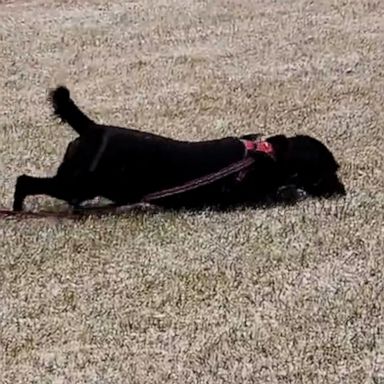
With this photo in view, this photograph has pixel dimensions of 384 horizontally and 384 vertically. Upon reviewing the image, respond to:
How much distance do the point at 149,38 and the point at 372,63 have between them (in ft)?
5.57

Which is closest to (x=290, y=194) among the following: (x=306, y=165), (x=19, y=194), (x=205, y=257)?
(x=306, y=165)

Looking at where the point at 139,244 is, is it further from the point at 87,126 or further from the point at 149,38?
the point at 149,38

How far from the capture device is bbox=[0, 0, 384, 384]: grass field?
10.7 feet

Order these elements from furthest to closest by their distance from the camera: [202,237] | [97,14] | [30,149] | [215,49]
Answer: [97,14]
[215,49]
[30,149]
[202,237]

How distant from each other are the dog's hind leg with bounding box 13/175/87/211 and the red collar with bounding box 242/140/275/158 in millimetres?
672

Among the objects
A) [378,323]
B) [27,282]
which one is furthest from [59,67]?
[378,323]

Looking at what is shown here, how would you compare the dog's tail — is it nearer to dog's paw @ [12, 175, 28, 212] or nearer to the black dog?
the black dog

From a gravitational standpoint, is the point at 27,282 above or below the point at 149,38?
above

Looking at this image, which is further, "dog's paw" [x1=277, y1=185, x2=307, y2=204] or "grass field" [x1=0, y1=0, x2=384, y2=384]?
"dog's paw" [x1=277, y1=185, x2=307, y2=204]

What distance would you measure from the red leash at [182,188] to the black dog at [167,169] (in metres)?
0.02

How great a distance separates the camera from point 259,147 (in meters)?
4.28

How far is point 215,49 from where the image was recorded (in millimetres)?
7320

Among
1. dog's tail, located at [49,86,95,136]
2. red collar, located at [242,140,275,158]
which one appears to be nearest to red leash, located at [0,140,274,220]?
red collar, located at [242,140,275,158]

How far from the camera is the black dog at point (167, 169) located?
4145 mm
